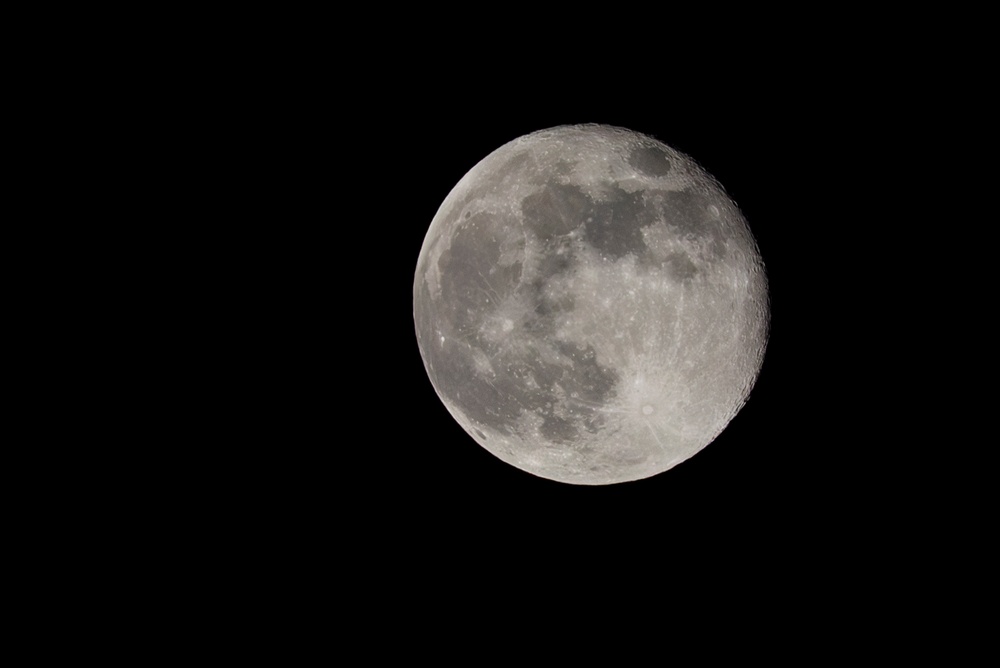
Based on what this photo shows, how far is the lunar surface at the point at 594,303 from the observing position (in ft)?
11.6

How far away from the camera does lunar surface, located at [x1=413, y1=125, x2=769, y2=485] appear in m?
3.53

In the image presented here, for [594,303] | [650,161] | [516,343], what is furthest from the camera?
[650,161]

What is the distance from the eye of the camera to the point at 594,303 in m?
3.50

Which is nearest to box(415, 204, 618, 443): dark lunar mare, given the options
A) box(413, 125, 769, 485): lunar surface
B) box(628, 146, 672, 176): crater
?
box(413, 125, 769, 485): lunar surface

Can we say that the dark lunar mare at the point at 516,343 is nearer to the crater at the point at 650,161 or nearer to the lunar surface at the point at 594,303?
the lunar surface at the point at 594,303

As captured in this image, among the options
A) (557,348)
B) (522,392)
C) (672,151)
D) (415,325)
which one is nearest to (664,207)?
(672,151)

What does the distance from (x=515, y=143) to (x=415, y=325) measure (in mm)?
1225

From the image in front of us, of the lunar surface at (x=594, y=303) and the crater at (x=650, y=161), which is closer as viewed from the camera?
the lunar surface at (x=594, y=303)

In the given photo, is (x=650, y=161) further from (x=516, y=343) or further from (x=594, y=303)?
(x=516, y=343)

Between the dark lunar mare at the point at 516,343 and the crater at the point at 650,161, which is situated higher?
the crater at the point at 650,161

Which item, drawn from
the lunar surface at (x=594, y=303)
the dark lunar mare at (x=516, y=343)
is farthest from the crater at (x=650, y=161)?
the dark lunar mare at (x=516, y=343)

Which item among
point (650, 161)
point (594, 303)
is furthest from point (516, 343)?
point (650, 161)

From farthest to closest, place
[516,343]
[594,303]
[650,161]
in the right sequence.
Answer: [650,161]
[516,343]
[594,303]

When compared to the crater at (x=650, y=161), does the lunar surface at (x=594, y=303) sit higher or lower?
lower
